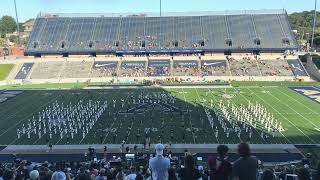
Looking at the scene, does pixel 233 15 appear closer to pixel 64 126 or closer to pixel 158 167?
pixel 64 126

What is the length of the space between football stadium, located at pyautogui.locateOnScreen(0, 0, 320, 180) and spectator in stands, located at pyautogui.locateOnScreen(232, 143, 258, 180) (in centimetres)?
6

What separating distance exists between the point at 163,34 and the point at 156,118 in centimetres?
4381

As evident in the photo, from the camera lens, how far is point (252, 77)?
6000 cm

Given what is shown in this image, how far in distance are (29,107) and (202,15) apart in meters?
49.4

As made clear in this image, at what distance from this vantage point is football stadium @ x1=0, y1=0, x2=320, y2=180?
23.3 m

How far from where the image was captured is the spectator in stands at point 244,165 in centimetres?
618

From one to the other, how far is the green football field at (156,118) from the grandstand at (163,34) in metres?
22.2

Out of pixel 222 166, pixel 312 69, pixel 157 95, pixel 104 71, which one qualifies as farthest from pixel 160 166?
pixel 312 69

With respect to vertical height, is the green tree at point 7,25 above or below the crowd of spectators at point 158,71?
above

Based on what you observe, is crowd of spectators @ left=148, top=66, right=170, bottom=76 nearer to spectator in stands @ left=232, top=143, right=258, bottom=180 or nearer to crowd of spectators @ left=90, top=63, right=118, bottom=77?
crowd of spectators @ left=90, top=63, right=118, bottom=77

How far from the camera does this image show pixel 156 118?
112 ft

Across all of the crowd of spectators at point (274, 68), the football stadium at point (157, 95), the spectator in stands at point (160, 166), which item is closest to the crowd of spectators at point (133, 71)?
the football stadium at point (157, 95)

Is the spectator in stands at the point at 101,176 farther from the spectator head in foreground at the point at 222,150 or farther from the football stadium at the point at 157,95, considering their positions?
the spectator head in foreground at the point at 222,150

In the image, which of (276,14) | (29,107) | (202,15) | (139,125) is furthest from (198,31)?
(139,125)
